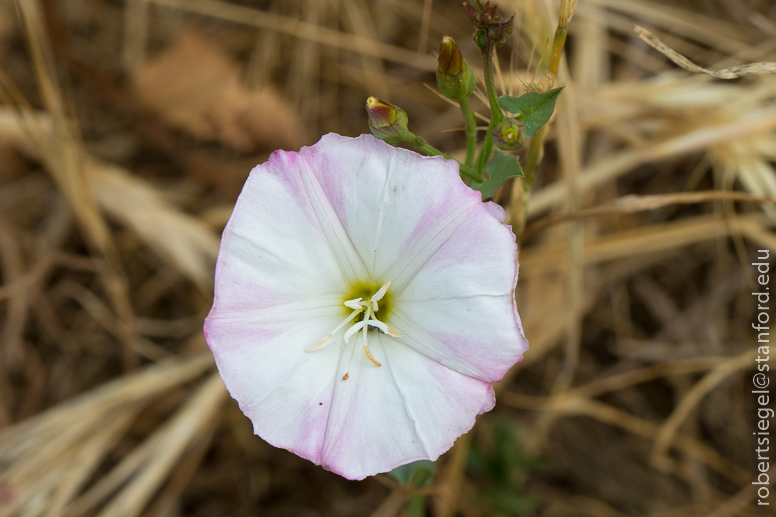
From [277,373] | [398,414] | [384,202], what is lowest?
[398,414]

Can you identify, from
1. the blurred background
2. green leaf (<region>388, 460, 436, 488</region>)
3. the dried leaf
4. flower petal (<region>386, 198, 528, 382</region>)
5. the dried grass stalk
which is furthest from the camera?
the dried leaf

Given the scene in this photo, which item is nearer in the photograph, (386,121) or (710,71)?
(386,121)

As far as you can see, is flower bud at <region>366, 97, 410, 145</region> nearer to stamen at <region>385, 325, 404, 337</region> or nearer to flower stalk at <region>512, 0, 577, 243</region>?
flower stalk at <region>512, 0, 577, 243</region>

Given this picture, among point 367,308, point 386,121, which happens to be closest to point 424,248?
point 367,308

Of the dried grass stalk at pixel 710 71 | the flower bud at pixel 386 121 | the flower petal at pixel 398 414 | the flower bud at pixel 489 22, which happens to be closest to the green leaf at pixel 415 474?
the flower petal at pixel 398 414

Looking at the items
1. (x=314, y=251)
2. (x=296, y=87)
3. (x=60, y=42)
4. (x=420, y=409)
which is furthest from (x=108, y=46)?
(x=420, y=409)

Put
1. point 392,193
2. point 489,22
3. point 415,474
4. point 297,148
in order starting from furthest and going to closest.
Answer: point 297,148 < point 415,474 < point 392,193 < point 489,22

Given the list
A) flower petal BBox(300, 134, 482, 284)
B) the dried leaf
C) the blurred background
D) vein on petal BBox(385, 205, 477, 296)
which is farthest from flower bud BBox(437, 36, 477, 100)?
the dried leaf

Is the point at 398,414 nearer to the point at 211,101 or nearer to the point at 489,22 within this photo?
the point at 489,22
